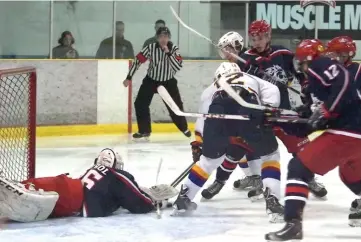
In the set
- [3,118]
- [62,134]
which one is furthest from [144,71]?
[3,118]

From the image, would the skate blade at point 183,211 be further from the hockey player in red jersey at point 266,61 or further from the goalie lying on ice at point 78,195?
the hockey player in red jersey at point 266,61

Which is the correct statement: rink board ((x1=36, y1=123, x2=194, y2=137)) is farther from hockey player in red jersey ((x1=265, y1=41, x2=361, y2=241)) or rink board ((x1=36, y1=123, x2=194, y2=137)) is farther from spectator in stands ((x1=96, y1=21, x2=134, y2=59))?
hockey player in red jersey ((x1=265, y1=41, x2=361, y2=241))

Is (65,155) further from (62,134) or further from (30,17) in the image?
(30,17)

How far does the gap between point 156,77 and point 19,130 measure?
2319 mm

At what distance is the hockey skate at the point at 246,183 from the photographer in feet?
15.3

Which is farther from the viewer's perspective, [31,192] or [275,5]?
[275,5]

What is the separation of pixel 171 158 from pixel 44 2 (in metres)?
2.61

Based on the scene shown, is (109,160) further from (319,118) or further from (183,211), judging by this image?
→ (319,118)

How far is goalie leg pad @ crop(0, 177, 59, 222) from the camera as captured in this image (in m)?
3.66

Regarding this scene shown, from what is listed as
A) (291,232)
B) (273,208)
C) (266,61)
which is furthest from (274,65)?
(291,232)

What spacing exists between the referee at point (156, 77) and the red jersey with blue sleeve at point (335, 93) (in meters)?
3.92

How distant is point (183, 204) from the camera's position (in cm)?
401

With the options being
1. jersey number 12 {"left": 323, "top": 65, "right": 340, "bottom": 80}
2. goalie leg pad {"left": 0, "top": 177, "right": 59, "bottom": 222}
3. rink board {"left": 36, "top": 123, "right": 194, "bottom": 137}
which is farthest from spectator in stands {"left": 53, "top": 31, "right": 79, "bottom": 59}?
jersey number 12 {"left": 323, "top": 65, "right": 340, "bottom": 80}

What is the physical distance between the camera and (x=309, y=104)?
12.3 ft
